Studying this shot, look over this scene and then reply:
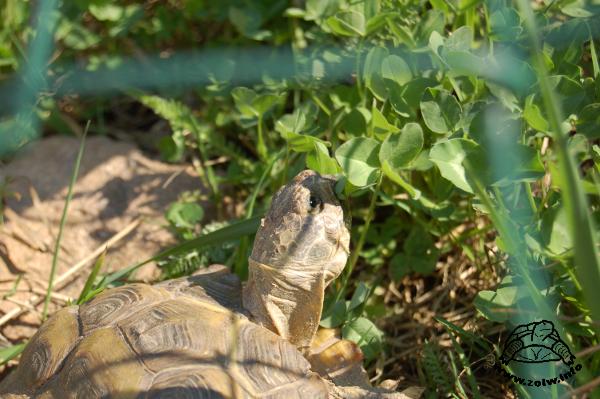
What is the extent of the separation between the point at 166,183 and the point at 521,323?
1564 millimetres

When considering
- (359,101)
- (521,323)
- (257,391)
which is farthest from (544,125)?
(257,391)

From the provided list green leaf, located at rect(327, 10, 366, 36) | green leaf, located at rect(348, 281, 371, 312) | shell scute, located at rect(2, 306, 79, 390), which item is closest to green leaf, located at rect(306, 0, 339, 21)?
green leaf, located at rect(327, 10, 366, 36)

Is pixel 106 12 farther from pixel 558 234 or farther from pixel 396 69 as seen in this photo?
pixel 558 234

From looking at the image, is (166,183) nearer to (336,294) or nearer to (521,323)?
(336,294)

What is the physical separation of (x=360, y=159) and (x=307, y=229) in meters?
0.32

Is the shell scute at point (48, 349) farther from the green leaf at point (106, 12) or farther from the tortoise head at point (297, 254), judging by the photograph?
the green leaf at point (106, 12)

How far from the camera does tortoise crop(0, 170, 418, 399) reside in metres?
1.77

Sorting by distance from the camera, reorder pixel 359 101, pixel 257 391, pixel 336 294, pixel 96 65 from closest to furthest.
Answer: pixel 257 391, pixel 336 294, pixel 359 101, pixel 96 65

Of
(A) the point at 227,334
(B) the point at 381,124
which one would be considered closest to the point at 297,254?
(A) the point at 227,334

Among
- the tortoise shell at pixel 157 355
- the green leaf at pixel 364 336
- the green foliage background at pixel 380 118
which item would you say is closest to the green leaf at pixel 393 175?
the green foliage background at pixel 380 118

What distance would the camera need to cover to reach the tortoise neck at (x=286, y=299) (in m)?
2.05

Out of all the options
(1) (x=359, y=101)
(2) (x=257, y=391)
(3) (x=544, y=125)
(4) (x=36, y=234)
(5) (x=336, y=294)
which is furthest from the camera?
(4) (x=36, y=234)

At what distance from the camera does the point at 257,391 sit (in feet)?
5.83

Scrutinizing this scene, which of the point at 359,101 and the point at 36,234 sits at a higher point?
the point at 359,101
